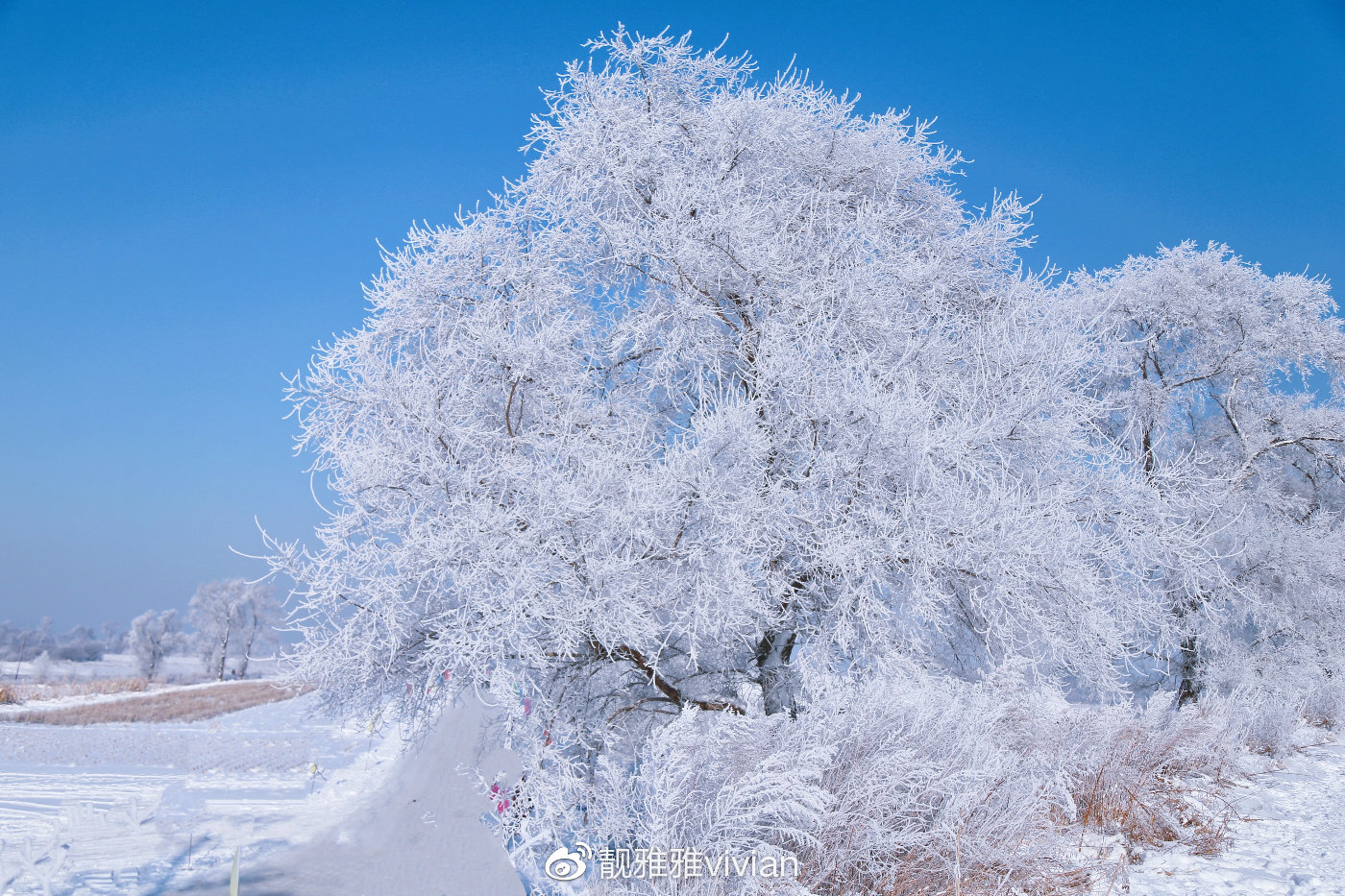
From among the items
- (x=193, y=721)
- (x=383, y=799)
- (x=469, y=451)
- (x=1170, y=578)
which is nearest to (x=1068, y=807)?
(x=469, y=451)

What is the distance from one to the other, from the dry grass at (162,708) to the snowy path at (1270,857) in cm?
1381

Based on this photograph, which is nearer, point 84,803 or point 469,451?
point 469,451

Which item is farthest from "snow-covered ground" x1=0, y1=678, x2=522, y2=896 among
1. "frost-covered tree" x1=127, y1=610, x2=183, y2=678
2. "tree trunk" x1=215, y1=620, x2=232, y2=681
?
"frost-covered tree" x1=127, y1=610, x2=183, y2=678

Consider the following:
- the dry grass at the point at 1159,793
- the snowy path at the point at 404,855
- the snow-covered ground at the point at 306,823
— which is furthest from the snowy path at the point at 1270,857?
the snowy path at the point at 404,855

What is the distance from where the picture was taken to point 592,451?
18.2 feet

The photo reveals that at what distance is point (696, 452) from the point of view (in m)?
5.20

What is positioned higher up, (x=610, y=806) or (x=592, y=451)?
(x=592, y=451)

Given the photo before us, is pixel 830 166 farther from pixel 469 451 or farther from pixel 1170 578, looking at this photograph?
pixel 1170 578

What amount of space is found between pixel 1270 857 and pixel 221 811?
10775 mm

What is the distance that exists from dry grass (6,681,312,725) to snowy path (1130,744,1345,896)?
13.8m

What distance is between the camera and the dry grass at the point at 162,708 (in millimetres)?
17812

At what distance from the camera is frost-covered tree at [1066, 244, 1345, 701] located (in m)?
11.6

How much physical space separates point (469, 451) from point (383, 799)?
8133 millimetres

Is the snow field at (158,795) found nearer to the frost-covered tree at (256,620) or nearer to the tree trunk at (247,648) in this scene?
the frost-covered tree at (256,620)
